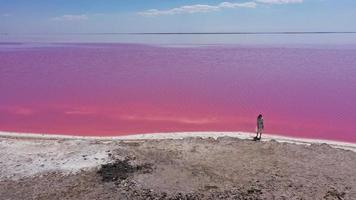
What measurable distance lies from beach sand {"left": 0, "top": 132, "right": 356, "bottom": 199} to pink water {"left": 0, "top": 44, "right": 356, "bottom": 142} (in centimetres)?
415

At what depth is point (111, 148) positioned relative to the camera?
53.0 ft

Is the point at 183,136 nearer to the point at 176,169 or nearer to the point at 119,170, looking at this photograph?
the point at 176,169

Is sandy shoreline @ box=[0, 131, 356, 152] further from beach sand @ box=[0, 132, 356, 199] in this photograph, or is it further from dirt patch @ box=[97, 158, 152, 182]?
dirt patch @ box=[97, 158, 152, 182]

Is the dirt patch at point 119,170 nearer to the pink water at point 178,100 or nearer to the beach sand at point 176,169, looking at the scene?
the beach sand at point 176,169

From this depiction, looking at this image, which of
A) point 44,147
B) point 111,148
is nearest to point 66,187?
point 111,148

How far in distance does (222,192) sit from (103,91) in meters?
20.6

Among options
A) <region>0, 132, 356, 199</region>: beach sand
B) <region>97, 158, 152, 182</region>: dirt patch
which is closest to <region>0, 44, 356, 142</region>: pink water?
<region>0, 132, 356, 199</region>: beach sand

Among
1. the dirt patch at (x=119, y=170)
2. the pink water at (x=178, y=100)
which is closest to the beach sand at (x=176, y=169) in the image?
the dirt patch at (x=119, y=170)

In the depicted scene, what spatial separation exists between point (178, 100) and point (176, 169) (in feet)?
47.0

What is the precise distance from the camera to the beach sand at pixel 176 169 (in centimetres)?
1233

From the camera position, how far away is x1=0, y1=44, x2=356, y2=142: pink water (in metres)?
22.1

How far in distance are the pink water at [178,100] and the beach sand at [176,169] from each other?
4.15 meters

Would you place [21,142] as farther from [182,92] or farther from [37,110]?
[182,92]

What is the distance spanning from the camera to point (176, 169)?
13859 mm
